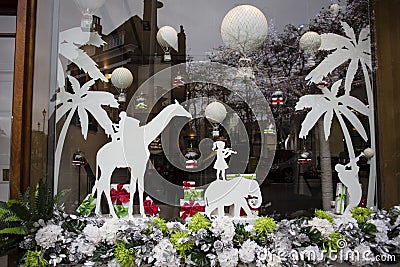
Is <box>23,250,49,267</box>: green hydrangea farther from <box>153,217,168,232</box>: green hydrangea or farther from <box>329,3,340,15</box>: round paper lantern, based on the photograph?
<box>329,3,340,15</box>: round paper lantern

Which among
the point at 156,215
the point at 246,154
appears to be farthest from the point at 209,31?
the point at 156,215

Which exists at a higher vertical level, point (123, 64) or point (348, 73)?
point (123, 64)

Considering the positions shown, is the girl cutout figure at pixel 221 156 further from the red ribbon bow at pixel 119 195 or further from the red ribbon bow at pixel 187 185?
the red ribbon bow at pixel 119 195

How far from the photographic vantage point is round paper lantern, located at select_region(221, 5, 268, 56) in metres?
2.84

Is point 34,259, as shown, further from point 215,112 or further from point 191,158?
point 215,112

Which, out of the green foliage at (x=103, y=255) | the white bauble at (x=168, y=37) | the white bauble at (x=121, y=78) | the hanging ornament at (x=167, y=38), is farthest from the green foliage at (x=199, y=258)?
the white bauble at (x=168, y=37)

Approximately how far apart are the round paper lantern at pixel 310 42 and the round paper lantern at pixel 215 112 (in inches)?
34.0

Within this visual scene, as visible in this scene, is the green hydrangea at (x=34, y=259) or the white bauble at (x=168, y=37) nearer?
the green hydrangea at (x=34, y=259)

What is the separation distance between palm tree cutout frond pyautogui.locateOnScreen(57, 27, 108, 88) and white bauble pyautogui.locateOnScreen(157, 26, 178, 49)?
78cm

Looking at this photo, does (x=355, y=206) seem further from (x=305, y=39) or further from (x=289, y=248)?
(x=305, y=39)

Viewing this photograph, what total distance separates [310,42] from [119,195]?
1.89 meters

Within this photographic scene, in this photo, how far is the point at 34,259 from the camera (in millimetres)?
2100

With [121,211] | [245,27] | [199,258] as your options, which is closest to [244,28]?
[245,27]

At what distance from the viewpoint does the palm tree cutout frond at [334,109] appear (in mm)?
2735
